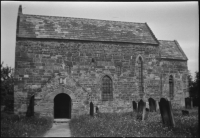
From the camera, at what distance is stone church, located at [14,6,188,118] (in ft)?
71.9

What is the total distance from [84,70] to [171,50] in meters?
13.2

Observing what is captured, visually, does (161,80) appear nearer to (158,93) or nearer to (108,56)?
(158,93)

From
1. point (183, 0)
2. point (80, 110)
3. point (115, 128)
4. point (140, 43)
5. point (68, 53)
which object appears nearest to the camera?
point (183, 0)

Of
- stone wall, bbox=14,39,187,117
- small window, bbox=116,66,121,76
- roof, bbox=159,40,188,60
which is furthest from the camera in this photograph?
roof, bbox=159,40,188,60

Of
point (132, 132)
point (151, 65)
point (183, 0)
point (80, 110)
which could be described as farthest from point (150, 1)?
point (151, 65)

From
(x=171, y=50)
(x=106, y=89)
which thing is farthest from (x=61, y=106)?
(x=171, y=50)

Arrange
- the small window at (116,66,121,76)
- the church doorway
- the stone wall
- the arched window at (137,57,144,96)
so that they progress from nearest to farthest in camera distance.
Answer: the stone wall < the church doorway < the small window at (116,66,121,76) < the arched window at (137,57,144,96)

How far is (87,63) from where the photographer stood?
78.6 feet

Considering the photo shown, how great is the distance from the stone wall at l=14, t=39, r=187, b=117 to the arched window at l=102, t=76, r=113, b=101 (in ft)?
1.35

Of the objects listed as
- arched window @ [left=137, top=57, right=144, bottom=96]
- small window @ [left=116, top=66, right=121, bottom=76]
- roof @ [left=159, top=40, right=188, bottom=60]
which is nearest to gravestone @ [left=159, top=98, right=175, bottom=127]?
small window @ [left=116, top=66, right=121, bottom=76]

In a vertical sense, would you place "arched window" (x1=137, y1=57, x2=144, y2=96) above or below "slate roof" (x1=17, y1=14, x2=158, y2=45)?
below

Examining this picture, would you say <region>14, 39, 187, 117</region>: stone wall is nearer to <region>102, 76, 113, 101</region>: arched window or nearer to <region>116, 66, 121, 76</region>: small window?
<region>116, 66, 121, 76</region>: small window

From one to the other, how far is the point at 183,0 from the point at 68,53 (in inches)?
579

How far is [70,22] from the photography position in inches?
1029
